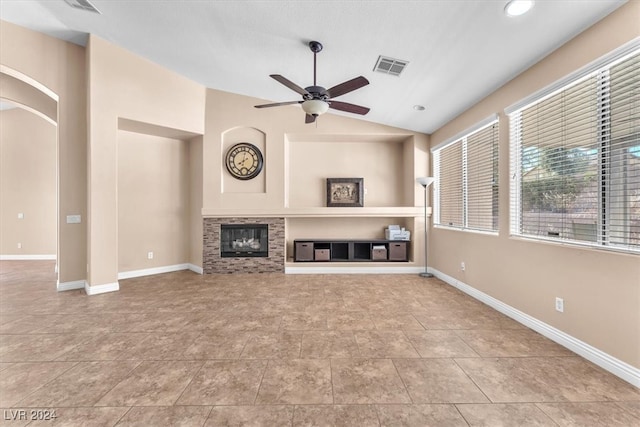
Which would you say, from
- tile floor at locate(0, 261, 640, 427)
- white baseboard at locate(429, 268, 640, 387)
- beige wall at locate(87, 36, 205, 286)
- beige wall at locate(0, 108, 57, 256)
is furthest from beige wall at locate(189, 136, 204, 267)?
white baseboard at locate(429, 268, 640, 387)

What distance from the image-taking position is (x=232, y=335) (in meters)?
2.72

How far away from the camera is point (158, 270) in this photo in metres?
5.34

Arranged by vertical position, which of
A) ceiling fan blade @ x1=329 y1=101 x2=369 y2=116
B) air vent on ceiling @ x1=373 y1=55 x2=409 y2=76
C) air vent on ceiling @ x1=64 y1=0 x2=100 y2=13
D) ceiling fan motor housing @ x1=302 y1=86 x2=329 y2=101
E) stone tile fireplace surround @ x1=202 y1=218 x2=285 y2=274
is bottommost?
stone tile fireplace surround @ x1=202 y1=218 x2=285 y2=274

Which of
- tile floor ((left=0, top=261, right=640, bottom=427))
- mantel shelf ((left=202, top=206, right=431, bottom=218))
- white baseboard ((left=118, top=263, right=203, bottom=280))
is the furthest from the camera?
mantel shelf ((left=202, top=206, right=431, bottom=218))

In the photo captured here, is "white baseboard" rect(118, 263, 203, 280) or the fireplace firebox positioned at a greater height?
the fireplace firebox

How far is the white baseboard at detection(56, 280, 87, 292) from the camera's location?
4203 mm

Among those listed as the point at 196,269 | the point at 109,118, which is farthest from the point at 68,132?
the point at 196,269

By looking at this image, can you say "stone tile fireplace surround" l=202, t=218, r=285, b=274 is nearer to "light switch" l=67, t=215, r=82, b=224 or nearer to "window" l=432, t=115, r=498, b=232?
"light switch" l=67, t=215, r=82, b=224

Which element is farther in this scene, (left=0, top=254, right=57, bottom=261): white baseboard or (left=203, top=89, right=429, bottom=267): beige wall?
(left=0, top=254, right=57, bottom=261): white baseboard

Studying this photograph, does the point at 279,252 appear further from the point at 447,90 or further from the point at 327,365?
the point at 447,90

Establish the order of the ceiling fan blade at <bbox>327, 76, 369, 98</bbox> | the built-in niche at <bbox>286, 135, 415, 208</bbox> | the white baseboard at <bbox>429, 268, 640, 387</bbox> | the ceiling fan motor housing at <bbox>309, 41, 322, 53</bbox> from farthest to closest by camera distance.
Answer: the built-in niche at <bbox>286, 135, 415, 208</bbox>
the ceiling fan motor housing at <bbox>309, 41, 322, 53</bbox>
the ceiling fan blade at <bbox>327, 76, 369, 98</bbox>
the white baseboard at <bbox>429, 268, 640, 387</bbox>

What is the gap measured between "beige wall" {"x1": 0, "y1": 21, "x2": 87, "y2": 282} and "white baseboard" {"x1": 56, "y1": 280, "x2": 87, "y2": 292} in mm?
58

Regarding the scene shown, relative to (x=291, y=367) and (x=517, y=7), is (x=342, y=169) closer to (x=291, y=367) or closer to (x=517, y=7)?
(x=517, y=7)

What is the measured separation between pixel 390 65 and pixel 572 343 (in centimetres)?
346
